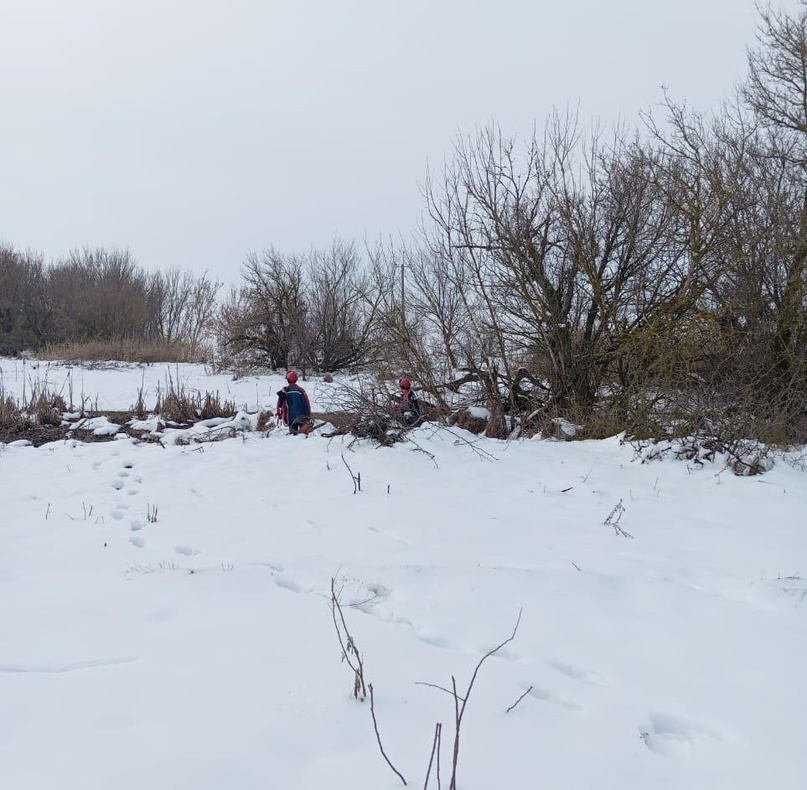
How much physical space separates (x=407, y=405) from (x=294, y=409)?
71.3 inches

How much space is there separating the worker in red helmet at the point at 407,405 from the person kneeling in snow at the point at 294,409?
1420 mm

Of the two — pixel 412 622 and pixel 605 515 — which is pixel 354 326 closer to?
pixel 605 515

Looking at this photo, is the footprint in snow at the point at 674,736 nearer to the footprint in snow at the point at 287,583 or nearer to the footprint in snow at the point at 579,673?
the footprint in snow at the point at 579,673

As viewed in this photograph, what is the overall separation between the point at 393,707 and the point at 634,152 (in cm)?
952

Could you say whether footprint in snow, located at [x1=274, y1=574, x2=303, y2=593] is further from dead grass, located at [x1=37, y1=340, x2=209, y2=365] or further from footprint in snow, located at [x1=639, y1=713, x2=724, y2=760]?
dead grass, located at [x1=37, y1=340, x2=209, y2=365]

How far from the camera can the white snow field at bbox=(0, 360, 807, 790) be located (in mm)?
1766

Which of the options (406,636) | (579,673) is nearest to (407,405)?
(406,636)

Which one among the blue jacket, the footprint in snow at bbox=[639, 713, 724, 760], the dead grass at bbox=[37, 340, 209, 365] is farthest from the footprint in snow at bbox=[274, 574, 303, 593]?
the dead grass at bbox=[37, 340, 209, 365]

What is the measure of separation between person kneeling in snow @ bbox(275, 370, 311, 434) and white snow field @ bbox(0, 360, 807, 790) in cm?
299

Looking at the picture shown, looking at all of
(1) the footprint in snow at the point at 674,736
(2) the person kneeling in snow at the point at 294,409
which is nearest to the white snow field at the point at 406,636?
(1) the footprint in snow at the point at 674,736

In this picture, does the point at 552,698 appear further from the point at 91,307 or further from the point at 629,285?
the point at 91,307

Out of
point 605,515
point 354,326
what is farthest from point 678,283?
point 354,326

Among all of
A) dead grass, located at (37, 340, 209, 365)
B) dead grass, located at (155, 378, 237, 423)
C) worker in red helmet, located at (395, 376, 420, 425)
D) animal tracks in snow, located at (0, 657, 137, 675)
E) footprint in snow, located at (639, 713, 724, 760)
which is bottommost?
footprint in snow, located at (639, 713, 724, 760)

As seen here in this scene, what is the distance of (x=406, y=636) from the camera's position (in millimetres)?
2580
